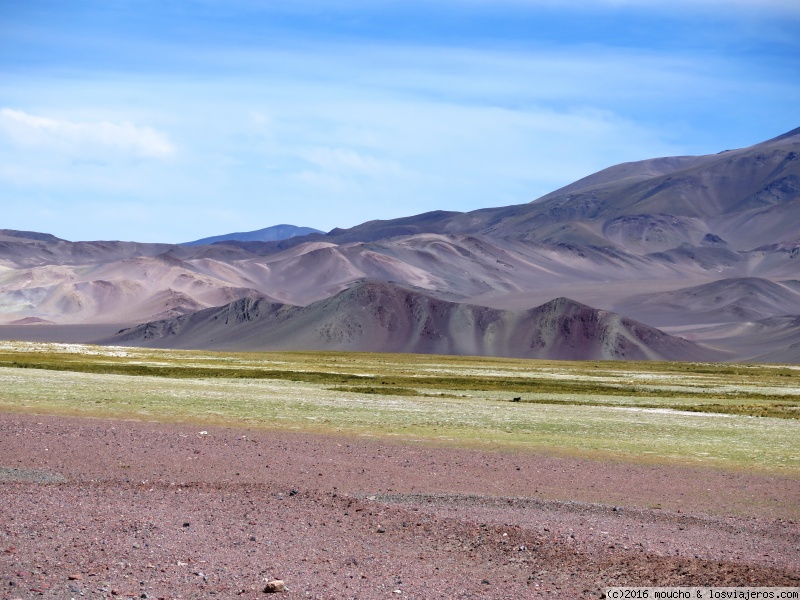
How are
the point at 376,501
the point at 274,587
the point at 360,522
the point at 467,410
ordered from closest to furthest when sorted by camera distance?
1. the point at 274,587
2. the point at 360,522
3. the point at 376,501
4. the point at 467,410

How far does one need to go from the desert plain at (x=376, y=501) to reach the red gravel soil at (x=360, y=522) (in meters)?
0.06

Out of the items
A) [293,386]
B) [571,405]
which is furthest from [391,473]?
[293,386]

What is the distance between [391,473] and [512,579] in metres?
8.61

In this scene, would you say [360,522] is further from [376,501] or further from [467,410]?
[467,410]

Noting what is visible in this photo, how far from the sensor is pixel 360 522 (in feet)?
56.7

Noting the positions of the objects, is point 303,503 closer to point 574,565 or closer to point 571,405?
point 574,565

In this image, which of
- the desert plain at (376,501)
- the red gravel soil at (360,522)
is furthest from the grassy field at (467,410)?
the red gravel soil at (360,522)

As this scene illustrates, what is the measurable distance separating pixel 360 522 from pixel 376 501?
76.8 inches

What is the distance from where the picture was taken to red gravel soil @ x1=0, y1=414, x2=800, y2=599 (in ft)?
45.5

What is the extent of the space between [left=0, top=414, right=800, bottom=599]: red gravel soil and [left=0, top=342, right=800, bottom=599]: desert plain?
0.18ft

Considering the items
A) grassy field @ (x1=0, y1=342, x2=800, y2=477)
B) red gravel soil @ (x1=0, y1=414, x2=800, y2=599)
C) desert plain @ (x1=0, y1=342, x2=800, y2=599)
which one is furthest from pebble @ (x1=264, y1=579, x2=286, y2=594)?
grassy field @ (x1=0, y1=342, x2=800, y2=477)

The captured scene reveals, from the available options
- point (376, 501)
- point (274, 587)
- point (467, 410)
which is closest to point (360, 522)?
point (376, 501)

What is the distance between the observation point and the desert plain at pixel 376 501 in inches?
557

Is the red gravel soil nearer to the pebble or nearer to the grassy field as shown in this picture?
the pebble
